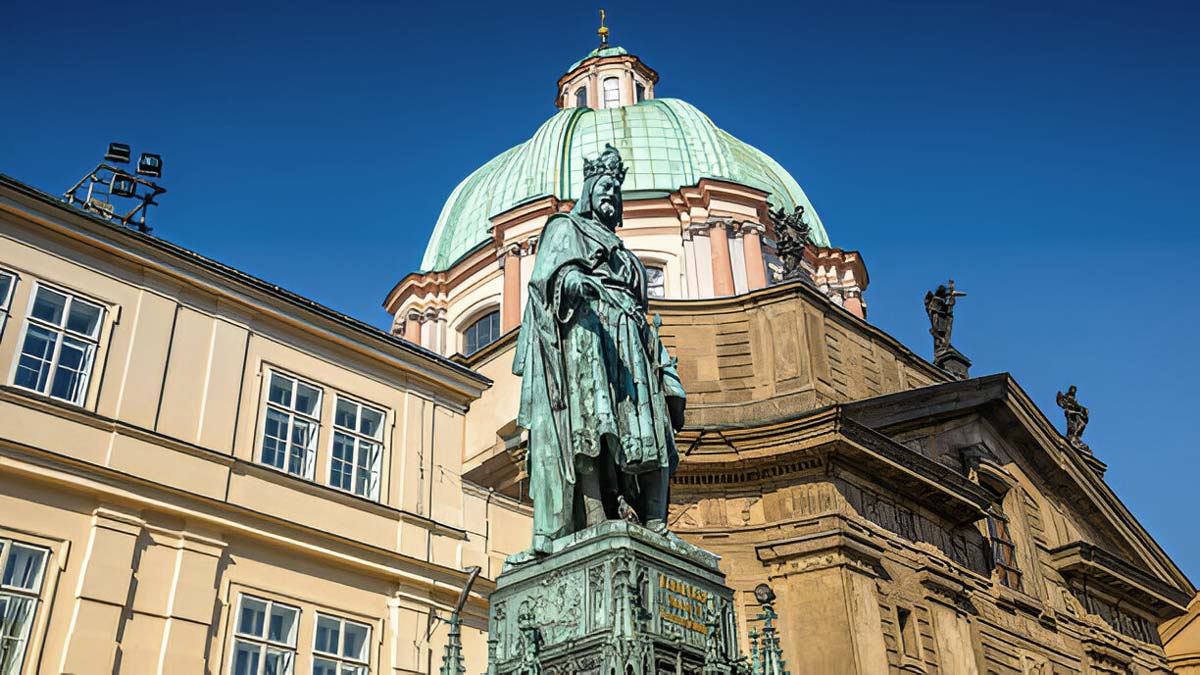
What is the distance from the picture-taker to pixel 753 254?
1340 inches

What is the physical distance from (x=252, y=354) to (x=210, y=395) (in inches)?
48.7

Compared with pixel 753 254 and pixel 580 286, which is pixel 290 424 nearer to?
pixel 580 286

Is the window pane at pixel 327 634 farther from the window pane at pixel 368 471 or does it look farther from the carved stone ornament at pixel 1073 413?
the carved stone ornament at pixel 1073 413

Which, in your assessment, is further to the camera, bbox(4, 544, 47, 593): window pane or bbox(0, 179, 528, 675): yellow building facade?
bbox(0, 179, 528, 675): yellow building facade

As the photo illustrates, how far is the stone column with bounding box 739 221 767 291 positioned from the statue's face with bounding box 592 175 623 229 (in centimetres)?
2534

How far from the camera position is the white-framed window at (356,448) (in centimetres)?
1905

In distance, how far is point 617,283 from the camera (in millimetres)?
7410

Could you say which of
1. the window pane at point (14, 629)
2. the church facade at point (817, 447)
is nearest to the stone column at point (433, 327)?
the church facade at point (817, 447)

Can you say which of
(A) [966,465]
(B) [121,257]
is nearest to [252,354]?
(B) [121,257]

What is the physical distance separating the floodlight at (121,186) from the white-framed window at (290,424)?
4578 millimetres

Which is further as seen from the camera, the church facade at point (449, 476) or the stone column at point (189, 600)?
the church facade at point (449, 476)

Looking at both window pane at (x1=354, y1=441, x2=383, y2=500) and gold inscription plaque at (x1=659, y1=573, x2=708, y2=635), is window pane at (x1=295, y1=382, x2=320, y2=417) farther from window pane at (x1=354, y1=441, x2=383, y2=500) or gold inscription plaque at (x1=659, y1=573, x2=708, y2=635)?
gold inscription plaque at (x1=659, y1=573, x2=708, y2=635)

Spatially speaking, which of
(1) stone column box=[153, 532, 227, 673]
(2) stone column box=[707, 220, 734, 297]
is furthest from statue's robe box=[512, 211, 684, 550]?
(2) stone column box=[707, 220, 734, 297]

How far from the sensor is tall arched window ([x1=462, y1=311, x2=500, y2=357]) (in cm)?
3550
